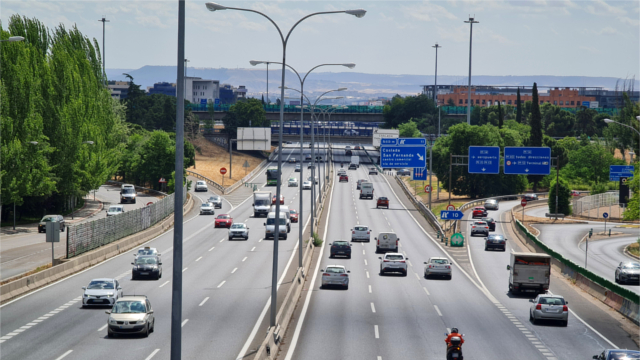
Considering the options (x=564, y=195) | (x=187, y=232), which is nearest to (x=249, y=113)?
(x=564, y=195)

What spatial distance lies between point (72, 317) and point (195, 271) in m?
16.8

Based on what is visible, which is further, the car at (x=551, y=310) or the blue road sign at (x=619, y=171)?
the blue road sign at (x=619, y=171)

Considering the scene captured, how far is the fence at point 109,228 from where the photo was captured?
4860cm

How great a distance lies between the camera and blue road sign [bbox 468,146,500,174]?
78.7 m

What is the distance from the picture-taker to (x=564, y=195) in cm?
9825

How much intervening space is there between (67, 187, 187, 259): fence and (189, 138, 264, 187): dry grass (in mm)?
60722

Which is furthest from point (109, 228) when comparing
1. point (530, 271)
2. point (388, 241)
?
point (530, 271)

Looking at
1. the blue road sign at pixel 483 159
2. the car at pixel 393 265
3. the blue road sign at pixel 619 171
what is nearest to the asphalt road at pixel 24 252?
the car at pixel 393 265

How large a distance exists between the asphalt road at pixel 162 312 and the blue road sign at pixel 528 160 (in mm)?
27819

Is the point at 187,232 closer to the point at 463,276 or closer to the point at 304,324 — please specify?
the point at 463,276

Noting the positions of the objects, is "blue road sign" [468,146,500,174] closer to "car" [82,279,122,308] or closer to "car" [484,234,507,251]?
"car" [484,234,507,251]

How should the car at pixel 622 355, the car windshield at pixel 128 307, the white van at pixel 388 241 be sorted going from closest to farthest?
1. the car at pixel 622 355
2. the car windshield at pixel 128 307
3. the white van at pixel 388 241

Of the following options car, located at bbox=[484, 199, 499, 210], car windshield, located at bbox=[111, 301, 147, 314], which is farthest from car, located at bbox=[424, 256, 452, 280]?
car, located at bbox=[484, 199, 499, 210]

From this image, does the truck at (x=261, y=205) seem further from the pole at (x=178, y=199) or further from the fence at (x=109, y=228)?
the pole at (x=178, y=199)
